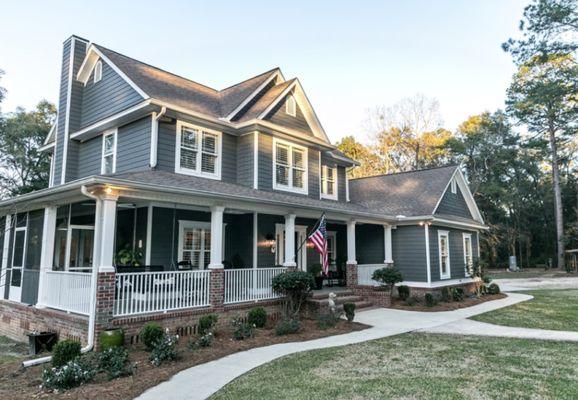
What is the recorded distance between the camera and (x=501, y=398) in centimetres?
509

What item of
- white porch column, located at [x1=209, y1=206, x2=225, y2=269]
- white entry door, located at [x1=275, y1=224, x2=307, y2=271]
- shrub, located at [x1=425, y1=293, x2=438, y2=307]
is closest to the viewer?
white porch column, located at [x1=209, y1=206, x2=225, y2=269]

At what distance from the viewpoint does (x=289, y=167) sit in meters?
14.6

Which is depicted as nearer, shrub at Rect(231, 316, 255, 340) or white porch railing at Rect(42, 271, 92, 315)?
white porch railing at Rect(42, 271, 92, 315)

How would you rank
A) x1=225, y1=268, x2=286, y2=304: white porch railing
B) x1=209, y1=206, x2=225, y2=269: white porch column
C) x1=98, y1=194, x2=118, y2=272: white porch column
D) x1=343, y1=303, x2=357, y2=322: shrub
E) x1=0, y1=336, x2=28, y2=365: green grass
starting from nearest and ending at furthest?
x1=98, y1=194, x2=118, y2=272: white porch column → x1=0, y1=336, x2=28, y2=365: green grass → x1=209, y1=206, x2=225, y2=269: white porch column → x1=225, y1=268, x2=286, y2=304: white porch railing → x1=343, y1=303, x2=357, y2=322: shrub

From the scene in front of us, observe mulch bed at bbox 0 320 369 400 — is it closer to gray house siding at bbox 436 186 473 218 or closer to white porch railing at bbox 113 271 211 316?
white porch railing at bbox 113 271 211 316

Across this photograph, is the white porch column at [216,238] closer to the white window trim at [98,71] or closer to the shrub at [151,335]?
the shrub at [151,335]

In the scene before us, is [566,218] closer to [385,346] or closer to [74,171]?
[385,346]

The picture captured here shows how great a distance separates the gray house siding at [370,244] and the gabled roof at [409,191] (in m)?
0.98

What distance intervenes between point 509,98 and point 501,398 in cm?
3693

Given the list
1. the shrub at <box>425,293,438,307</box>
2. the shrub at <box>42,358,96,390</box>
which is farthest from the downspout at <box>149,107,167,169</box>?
the shrub at <box>425,293,438,307</box>

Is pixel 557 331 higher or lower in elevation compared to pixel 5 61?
lower

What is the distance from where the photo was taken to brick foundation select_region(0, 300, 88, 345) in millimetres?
8110

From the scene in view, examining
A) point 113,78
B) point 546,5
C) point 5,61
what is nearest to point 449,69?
point 546,5

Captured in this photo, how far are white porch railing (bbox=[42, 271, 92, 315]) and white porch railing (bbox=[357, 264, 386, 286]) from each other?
984cm
